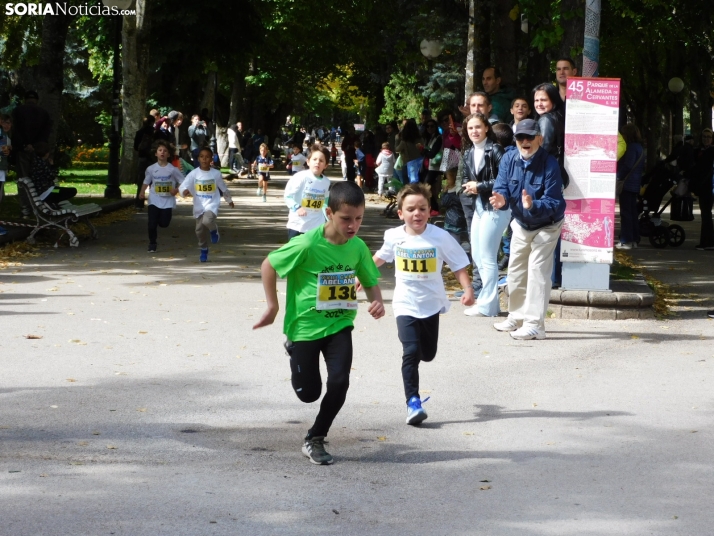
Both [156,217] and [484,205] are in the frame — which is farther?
[156,217]

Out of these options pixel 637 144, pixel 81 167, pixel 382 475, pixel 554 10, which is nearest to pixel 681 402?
pixel 382 475

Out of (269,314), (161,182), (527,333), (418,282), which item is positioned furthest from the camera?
(161,182)

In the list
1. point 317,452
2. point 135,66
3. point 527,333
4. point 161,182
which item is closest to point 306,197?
point 527,333

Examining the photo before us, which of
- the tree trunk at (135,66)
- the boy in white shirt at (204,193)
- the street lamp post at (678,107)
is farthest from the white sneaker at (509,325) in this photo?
the street lamp post at (678,107)

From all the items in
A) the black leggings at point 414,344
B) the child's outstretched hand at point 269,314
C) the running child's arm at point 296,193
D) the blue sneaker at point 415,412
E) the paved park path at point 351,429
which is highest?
the running child's arm at point 296,193

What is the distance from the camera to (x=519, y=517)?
5.45 m

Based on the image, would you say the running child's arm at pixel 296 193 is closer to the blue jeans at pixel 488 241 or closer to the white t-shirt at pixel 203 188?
the blue jeans at pixel 488 241

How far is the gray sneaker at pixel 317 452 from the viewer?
633cm

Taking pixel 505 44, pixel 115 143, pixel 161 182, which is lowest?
pixel 161 182

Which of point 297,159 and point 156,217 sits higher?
point 297,159

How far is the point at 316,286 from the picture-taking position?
6.39 m

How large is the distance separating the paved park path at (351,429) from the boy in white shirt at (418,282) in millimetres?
375

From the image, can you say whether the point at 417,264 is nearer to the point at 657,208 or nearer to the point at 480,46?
the point at 480,46

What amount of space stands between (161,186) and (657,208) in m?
8.00
